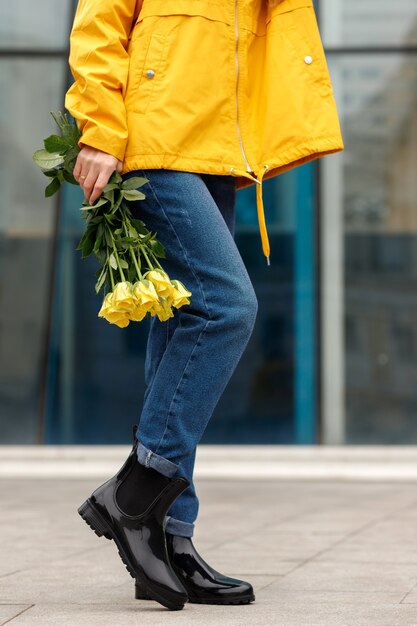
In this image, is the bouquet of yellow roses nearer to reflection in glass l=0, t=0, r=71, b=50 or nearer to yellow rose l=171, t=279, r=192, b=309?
yellow rose l=171, t=279, r=192, b=309

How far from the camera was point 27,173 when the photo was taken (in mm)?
9102

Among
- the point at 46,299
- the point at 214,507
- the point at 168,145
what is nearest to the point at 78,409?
the point at 46,299

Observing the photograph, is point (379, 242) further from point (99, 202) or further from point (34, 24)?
point (99, 202)

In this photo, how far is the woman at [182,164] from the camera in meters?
2.82

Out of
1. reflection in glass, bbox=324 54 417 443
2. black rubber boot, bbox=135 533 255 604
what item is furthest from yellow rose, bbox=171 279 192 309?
reflection in glass, bbox=324 54 417 443

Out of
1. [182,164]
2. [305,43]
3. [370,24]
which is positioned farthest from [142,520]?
[370,24]

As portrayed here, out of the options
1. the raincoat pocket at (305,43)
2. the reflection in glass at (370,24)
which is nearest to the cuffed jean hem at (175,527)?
the raincoat pocket at (305,43)

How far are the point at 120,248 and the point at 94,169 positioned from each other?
195 mm

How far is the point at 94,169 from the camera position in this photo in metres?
2.83

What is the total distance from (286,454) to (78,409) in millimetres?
1622

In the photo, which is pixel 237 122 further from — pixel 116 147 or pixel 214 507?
pixel 214 507

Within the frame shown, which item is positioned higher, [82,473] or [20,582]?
[20,582]

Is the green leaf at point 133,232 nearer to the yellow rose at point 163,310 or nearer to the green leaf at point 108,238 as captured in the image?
the green leaf at point 108,238

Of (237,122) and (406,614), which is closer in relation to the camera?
(406,614)
